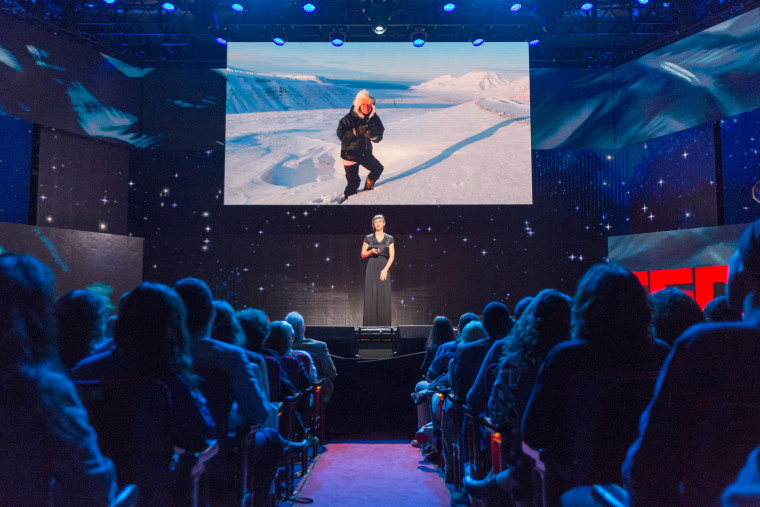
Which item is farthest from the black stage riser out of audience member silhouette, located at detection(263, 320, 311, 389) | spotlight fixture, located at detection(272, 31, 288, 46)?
spotlight fixture, located at detection(272, 31, 288, 46)

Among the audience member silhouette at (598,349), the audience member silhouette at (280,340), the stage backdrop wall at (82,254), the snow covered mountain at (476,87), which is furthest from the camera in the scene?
the snow covered mountain at (476,87)

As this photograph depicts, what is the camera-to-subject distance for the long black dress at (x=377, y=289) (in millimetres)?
8156

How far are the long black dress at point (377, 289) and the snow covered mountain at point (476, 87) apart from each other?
8.13ft

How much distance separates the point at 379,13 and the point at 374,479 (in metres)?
5.94

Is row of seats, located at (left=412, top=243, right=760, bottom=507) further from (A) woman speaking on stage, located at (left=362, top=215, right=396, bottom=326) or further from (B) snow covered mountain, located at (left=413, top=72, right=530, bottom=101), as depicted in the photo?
(B) snow covered mountain, located at (left=413, top=72, right=530, bottom=101)

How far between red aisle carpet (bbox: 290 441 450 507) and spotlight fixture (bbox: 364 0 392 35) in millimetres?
5428

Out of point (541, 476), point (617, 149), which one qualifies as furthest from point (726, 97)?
point (541, 476)

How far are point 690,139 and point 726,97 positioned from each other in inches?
39.0

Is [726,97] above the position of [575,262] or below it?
above

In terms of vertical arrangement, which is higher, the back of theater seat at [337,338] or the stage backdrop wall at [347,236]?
the stage backdrop wall at [347,236]

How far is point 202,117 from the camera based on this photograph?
9297 millimetres

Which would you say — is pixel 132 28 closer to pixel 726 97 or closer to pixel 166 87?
pixel 166 87

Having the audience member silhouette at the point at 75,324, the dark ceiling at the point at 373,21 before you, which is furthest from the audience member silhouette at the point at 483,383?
the dark ceiling at the point at 373,21

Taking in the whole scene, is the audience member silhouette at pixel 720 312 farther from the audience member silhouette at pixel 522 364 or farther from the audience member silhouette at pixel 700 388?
the audience member silhouette at pixel 700 388
